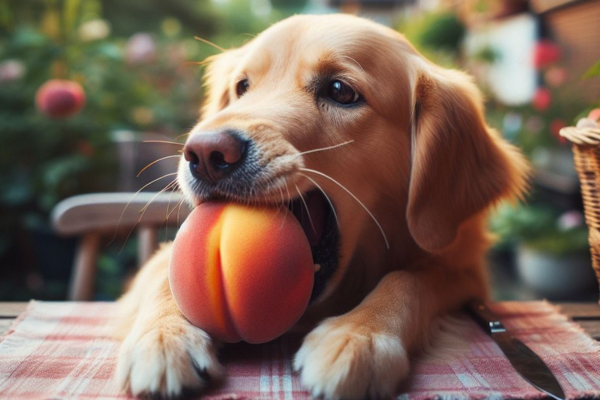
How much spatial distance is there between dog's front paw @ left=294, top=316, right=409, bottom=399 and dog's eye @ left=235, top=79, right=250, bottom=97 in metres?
0.91

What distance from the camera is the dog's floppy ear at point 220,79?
1.97 meters

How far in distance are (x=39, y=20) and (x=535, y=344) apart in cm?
498

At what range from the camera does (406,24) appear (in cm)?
828

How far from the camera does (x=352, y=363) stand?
40.9 inches

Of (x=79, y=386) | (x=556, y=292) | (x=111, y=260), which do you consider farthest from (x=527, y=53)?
(x=79, y=386)

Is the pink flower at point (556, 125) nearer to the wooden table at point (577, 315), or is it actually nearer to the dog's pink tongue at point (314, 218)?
the wooden table at point (577, 315)

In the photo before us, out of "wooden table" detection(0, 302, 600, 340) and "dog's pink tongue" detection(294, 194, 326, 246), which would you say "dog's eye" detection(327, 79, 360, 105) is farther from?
"wooden table" detection(0, 302, 600, 340)

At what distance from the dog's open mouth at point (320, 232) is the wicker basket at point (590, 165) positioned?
2.13 feet

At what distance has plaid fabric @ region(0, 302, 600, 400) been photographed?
3.59ft

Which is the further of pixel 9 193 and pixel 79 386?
pixel 9 193

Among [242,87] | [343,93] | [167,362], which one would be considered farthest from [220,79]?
[167,362]

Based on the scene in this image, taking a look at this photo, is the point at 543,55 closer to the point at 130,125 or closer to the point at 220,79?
the point at 130,125

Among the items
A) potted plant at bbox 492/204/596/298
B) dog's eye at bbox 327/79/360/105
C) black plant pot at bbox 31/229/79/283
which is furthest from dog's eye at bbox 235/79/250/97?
potted plant at bbox 492/204/596/298

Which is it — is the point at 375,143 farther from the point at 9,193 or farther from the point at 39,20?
the point at 39,20
